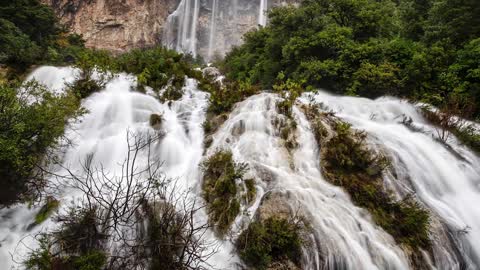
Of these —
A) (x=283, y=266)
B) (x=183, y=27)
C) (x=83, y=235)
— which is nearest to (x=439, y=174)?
(x=283, y=266)

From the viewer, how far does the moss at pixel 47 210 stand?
5337mm

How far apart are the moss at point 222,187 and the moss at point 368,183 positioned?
6.28 ft

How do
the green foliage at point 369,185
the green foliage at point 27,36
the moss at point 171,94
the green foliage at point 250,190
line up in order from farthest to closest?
1. the green foliage at point 27,36
2. the moss at point 171,94
3. the green foliage at point 250,190
4. the green foliage at point 369,185

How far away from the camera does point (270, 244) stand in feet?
15.1

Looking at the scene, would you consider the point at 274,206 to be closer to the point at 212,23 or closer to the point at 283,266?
the point at 283,266

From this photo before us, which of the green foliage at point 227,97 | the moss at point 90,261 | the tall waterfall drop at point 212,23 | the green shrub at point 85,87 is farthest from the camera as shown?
the tall waterfall drop at point 212,23

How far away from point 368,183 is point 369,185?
0.09 m

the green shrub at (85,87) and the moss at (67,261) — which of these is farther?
the green shrub at (85,87)

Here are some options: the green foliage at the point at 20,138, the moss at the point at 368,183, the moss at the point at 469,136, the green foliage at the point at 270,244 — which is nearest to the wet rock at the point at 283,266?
the green foliage at the point at 270,244

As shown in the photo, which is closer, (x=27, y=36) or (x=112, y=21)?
(x=27, y=36)

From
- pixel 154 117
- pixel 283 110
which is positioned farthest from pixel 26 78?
pixel 283 110

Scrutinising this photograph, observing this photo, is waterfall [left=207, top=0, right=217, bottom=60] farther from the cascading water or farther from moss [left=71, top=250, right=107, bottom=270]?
moss [left=71, top=250, right=107, bottom=270]

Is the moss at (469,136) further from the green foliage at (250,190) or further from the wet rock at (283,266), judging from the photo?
the wet rock at (283,266)

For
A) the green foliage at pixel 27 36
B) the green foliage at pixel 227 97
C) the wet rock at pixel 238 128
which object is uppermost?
the green foliage at pixel 27 36
